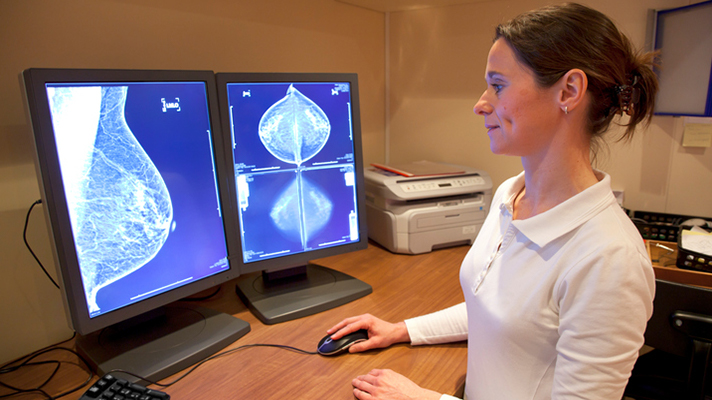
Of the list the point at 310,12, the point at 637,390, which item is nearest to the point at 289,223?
the point at 310,12

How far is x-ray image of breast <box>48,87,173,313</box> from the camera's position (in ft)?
2.76

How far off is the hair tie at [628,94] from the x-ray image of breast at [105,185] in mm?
959

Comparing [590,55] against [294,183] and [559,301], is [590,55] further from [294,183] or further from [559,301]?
[294,183]

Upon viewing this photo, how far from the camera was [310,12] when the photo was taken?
5.40 ft

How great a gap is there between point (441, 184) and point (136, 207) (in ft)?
3.42

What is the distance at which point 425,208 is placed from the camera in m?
1.57

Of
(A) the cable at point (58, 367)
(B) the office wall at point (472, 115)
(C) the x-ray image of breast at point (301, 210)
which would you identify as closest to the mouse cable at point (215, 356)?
Result: (A) the cable at point (58, 367)

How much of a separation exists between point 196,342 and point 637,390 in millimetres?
1261

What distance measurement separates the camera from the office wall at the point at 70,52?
0.98 m

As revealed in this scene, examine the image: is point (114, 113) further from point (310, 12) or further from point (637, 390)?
point (637, 390)

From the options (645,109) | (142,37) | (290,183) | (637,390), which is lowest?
(637,390)

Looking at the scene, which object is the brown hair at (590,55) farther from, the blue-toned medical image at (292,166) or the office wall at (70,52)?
the office wall at (70,52)

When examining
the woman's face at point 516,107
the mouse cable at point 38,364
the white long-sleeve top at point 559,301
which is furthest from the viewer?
the mouse cable at point 38,364

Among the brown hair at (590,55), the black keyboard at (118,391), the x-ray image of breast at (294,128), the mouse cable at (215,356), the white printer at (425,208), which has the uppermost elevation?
the brown hair at (590,55)
